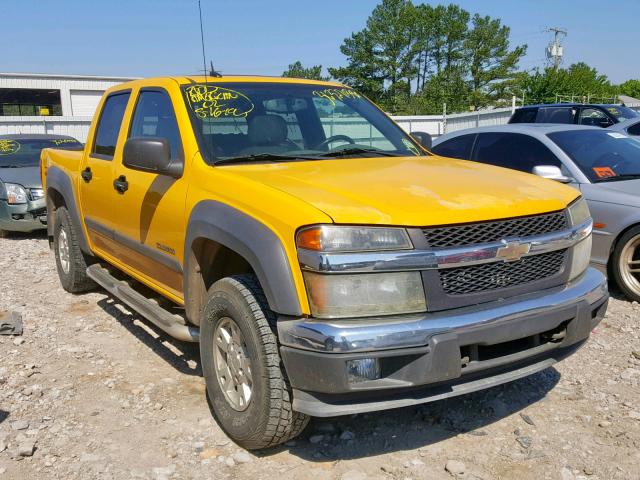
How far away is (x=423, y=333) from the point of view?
2.68 m

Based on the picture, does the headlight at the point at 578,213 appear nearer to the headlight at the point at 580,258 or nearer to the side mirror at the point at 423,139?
the headlight at the point at 580,258

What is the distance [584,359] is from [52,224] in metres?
4.90

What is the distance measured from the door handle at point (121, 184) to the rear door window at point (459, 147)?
13.4 ft

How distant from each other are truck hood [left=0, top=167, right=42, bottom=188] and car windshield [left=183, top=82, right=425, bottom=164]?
617 centimetres

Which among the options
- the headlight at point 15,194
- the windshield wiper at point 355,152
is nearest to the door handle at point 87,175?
the windshield wiper at point 355,152

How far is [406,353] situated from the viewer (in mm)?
2658

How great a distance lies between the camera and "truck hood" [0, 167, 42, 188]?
9.37 metres

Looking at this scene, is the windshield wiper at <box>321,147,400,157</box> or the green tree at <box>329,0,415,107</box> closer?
the windshield wiper at <box>321,147,400,157</box>

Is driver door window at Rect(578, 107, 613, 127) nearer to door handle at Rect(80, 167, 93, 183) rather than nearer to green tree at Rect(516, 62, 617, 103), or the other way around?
door handle at Rect(80, 167, 93, 183)

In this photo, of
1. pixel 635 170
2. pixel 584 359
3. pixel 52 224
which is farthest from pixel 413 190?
pixel 52 224

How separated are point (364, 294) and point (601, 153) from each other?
15.1ft

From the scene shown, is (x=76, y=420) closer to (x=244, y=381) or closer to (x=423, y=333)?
(x=244, y=381)

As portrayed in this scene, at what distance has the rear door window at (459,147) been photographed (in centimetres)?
728

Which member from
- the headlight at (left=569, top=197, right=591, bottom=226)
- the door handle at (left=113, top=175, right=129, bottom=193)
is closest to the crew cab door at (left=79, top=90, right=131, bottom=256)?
the door handle at (left=113, top=175, right=129, bottom=193)
